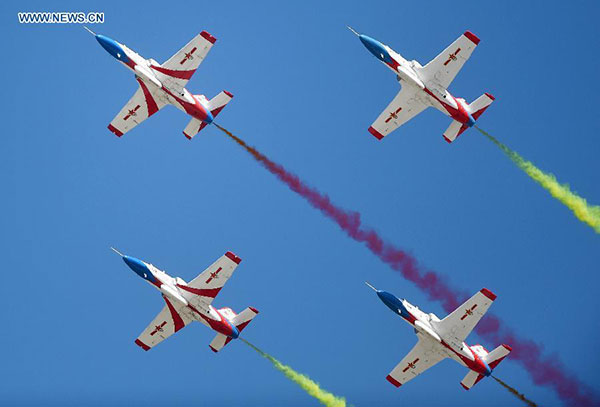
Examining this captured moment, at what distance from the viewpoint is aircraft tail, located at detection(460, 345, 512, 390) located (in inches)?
2945

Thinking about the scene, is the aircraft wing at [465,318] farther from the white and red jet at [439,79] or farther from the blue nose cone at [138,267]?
the blue nose cone at [138,267]

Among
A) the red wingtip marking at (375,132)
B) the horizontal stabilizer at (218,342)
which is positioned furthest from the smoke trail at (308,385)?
the red wingtip marking at (375,132)

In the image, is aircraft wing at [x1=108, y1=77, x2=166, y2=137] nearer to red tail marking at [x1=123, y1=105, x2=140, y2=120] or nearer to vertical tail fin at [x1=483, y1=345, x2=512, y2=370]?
red tail marking at [x1=123, y1=105, x2=140, y2=120]

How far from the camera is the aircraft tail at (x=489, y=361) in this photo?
7481 centimetres

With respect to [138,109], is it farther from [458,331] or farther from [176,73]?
[458,331]

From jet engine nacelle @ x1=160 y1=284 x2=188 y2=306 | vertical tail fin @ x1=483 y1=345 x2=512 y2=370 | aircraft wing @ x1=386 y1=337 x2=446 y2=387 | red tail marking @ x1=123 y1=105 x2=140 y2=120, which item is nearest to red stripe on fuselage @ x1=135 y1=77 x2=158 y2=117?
red tail marking @ x1=123 y1=105 x2=140 y2=120

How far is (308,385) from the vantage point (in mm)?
78750

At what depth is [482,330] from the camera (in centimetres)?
7881

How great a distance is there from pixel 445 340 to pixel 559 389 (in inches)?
293

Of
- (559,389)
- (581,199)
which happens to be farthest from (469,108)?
(559,389)

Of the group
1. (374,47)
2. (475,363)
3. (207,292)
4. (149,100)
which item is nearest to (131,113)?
(149,100)

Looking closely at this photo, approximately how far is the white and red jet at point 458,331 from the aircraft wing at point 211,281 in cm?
642

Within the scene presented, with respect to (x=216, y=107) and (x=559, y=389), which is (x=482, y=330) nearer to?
(x=559, y=389)

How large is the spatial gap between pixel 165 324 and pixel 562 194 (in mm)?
19432
